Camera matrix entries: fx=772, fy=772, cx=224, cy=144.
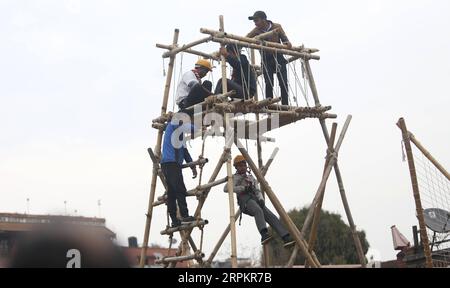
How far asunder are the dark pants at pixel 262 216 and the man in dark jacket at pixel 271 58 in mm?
2096

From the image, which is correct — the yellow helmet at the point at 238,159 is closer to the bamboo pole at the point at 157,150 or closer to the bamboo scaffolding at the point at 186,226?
the bamboo scaffolding at the point at 186,226

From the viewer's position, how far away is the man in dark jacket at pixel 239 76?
44.6ft

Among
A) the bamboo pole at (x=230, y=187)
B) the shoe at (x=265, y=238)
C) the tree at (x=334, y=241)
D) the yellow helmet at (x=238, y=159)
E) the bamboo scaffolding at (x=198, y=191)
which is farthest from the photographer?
the tree at (x=334, y=241)

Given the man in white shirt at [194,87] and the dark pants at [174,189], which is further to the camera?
the man in white shirt at [194,87]

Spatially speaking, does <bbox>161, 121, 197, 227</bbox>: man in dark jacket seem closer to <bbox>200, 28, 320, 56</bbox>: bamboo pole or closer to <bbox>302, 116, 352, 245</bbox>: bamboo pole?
<bbox>200, 28, 320, 56</bbox>: bamboo pole

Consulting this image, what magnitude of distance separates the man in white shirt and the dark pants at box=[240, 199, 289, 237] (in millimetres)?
2045

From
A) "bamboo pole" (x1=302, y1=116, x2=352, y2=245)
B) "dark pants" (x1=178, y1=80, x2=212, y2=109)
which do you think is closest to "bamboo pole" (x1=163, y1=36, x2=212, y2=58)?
"dark pants" (x1=178, y1=80, x2=212, y2=109)

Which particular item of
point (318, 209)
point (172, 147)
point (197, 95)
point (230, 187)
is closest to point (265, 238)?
point (230, 187)

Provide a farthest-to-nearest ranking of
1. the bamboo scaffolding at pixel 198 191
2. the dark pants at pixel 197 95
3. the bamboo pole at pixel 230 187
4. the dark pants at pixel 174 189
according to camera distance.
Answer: the dark pants at pixel 197 95 < the dark pants at pixel 174 189 < the bamboo scaffolding at pixel 198 191 < the bamboo pole at pixel 230 187

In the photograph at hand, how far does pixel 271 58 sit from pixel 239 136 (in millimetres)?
1587

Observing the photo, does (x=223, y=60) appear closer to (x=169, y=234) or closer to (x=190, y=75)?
(x=190, y=75)

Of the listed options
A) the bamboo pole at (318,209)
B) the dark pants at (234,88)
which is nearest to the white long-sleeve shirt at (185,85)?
→ the dark pants at (234,88)

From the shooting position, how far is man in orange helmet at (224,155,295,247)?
1309cm

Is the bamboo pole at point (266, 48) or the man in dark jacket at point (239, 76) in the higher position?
the bamboo pole at point (266, 48)
